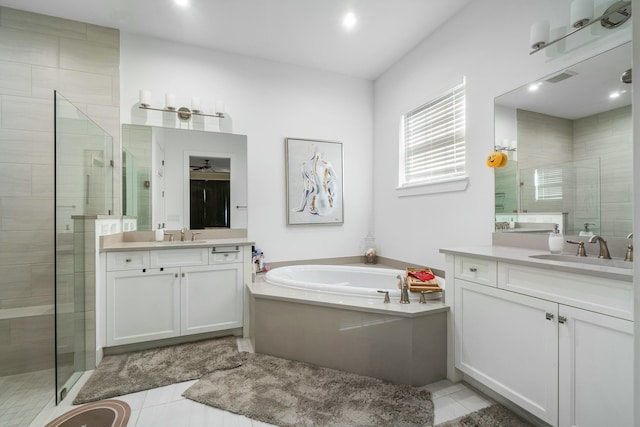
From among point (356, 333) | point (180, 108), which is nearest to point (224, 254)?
point (356, 333)

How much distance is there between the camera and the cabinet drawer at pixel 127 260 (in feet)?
7.71

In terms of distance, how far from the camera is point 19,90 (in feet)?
7.57

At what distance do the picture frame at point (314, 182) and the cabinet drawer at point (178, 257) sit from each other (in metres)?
1.00

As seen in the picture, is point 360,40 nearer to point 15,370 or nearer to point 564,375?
point 564,375

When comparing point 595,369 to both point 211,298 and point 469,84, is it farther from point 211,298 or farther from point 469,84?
point 211,298

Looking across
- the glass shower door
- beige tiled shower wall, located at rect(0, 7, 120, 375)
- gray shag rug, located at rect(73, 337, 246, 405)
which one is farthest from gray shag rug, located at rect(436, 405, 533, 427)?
beige tiled shower wall, located at rect(0, 7, 120, 375)

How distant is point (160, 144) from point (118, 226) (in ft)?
2.78

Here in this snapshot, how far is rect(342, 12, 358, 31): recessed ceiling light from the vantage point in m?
2.45

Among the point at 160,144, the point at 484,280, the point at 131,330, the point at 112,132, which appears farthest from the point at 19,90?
the point at 484,280

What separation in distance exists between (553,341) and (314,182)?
2477mm

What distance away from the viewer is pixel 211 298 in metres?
2.60

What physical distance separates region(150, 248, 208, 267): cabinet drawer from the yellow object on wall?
241cm

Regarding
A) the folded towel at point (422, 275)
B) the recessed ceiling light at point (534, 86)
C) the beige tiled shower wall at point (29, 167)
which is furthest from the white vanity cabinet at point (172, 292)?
the recessed ceiling light at point (534, 86)

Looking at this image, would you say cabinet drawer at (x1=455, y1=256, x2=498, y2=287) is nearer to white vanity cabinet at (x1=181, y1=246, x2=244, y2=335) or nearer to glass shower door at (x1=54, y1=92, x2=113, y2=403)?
white vanity cabinet at (x1=181, y1=246, x2=244, y2=335)
